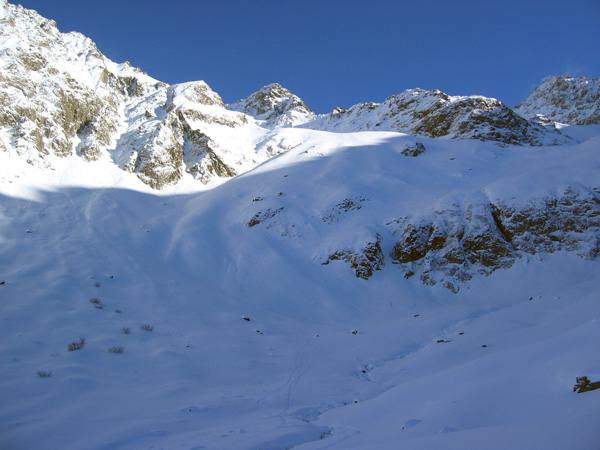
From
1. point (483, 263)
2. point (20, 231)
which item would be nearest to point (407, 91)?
point (483, 263)

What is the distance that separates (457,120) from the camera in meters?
47.4

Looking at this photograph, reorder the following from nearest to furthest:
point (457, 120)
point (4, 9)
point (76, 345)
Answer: point (76, 345) < point (4, 9) < point (457, 120)

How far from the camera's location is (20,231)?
22422 mm

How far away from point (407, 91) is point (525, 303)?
6539 cm

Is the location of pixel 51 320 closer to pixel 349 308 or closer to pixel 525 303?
pixel 349 308

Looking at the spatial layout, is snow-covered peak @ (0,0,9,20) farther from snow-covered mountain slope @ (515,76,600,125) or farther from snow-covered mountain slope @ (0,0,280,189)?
snow-covered mountain slope @ (515,76,600,125)

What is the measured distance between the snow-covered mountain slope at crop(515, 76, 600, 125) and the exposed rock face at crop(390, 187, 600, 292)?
3393 inches

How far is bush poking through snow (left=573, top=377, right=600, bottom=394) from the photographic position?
358 cm

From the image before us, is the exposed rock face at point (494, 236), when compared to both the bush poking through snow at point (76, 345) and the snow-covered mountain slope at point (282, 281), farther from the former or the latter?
the bush poking through snow at point (76, 345)

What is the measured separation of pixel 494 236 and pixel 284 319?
13.3 metres

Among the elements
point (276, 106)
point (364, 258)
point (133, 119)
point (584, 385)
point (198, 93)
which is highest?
point (276, 106)

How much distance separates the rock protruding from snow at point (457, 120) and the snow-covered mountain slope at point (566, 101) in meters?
45.9

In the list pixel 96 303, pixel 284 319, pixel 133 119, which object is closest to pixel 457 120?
pixel 284 319

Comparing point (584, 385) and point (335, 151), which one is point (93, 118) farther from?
point (584, 385)
